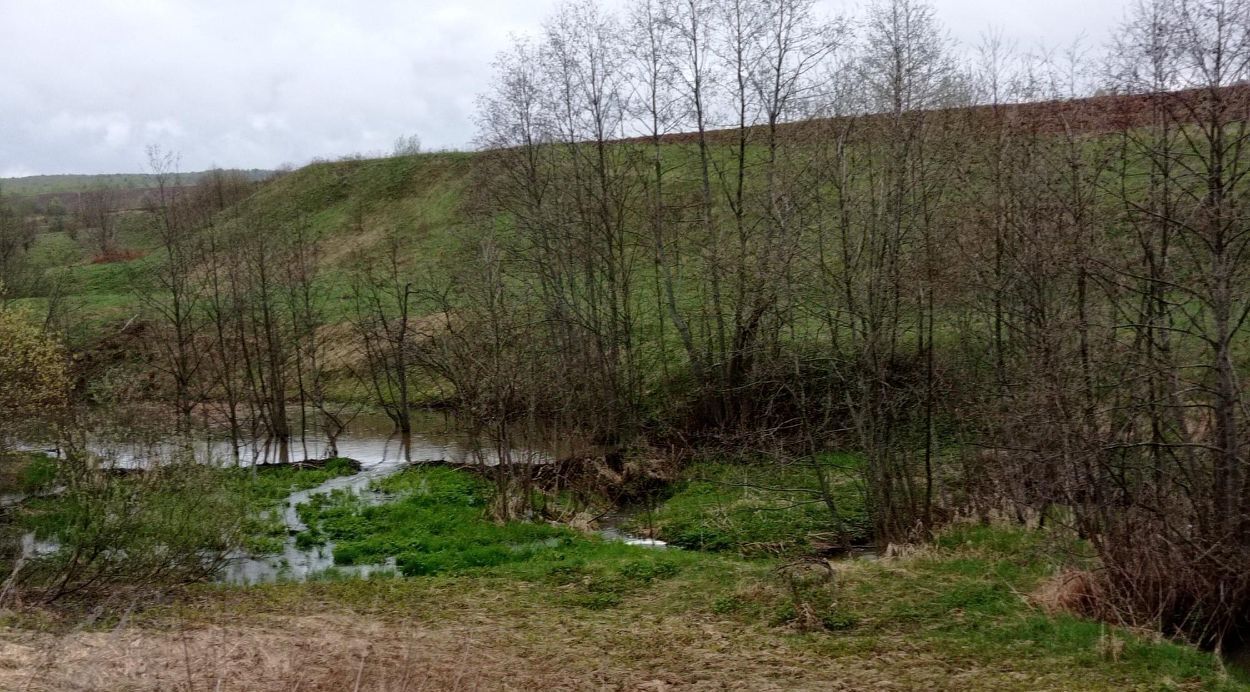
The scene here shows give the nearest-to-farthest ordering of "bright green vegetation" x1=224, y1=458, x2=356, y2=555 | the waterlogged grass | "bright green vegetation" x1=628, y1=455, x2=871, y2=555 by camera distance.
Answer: the waterlogged grass, "bright green vegetation" x1=628, y1=455, x2=871, y2=555, "bright green vegetation" x1=224, y1=458, x2=356, y2=555

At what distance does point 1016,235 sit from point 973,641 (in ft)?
24.2

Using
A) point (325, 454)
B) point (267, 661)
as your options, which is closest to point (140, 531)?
point (267, 661)

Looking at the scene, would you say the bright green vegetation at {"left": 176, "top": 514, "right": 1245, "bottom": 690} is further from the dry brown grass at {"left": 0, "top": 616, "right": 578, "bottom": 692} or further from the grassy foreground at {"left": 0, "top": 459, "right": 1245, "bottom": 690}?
the dry brown grass at {"left": 0, "top": 616, "right": 578, "bottom": 692}

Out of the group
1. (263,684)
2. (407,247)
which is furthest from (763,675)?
(407,247)

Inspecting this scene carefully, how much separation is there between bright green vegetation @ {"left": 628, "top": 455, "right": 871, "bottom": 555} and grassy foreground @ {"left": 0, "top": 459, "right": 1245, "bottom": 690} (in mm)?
1026

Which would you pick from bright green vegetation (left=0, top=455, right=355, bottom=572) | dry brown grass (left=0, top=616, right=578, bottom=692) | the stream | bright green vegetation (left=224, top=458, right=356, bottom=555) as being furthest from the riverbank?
bright green vegetation (left=224, top=458, right=356, bottom=555)

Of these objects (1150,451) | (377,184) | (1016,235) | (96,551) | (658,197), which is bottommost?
(96,551)

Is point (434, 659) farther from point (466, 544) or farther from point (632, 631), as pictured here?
point (466, 544)

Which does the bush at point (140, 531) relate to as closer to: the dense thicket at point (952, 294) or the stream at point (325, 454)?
the stream at point (325, 454)

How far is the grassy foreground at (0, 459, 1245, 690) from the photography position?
793 cm

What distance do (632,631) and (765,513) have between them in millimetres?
7341

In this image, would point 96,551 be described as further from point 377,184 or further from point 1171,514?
point 377,184

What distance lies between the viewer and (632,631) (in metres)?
10.4

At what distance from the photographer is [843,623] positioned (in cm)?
1028
